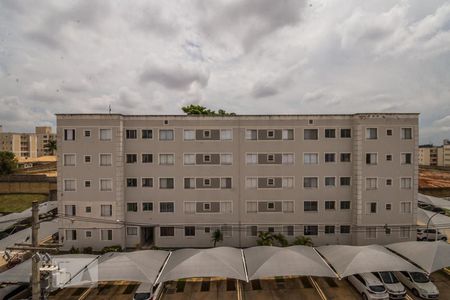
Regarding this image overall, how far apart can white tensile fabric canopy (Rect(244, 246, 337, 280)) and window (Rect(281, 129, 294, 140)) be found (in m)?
12.5

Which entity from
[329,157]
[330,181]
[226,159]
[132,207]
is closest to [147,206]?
[132,207]

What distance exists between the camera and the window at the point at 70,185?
28.6m

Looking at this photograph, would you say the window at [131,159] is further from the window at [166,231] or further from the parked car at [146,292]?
the parked car at [146,292]

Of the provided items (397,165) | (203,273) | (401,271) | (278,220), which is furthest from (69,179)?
(397,165)

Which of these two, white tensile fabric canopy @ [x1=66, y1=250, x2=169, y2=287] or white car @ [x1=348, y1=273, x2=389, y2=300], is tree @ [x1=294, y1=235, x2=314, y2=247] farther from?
white tensile fabric canopy @ [x1=66, y1=250, x2=169, y2=287]

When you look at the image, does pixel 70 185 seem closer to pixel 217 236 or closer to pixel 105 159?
pixel 105 159

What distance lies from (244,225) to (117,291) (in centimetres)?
1440

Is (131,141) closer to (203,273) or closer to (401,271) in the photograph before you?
(203,273)

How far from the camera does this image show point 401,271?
2166cm

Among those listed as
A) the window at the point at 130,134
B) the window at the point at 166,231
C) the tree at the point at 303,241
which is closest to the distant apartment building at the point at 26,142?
the window at the point at 130,134

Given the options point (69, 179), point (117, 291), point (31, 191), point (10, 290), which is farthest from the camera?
point (31, 191)

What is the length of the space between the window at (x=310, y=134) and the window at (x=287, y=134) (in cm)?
154

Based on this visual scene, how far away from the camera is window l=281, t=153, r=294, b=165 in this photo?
29.4 metres

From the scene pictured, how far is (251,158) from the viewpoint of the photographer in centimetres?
2944
